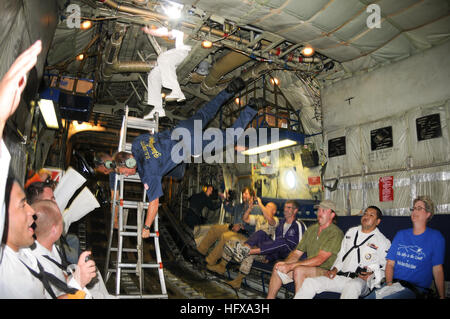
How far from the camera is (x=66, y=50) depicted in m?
5.79

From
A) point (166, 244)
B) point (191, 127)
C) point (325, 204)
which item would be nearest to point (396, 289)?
point (325, 204)

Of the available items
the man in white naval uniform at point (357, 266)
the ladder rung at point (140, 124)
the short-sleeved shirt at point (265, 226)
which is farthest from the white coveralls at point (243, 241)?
the ladder rung at point (140, 124)

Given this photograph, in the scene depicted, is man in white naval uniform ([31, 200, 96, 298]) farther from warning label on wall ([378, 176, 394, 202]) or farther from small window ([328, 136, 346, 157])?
small window ([328, 136, 346, 157])

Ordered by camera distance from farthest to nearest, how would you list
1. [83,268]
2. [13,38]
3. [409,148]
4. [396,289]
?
[409,148]
[396,289]
[13,38]
[83,268]

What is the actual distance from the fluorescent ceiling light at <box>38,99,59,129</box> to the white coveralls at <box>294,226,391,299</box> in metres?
5.49

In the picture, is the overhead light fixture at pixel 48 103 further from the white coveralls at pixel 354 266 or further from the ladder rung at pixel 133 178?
the white coveralls at pixel 354 266

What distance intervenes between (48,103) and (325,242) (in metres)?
5.61

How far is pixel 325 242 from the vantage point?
4027mm

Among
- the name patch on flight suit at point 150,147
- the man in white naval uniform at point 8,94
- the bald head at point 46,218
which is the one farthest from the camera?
the name patch on flight suit at point 150,147

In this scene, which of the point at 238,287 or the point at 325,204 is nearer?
the point at 325,204

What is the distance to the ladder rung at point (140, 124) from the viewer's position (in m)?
4.95

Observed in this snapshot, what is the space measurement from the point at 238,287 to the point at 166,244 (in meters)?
4.24

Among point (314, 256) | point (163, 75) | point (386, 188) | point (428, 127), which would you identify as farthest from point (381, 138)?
point (163, 75)
